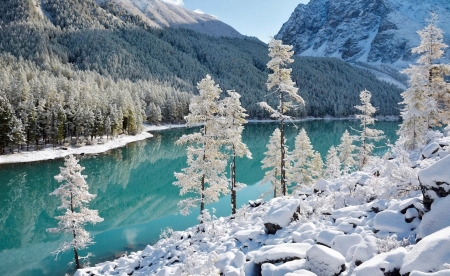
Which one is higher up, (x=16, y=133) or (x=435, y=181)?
(x=435, y=181)

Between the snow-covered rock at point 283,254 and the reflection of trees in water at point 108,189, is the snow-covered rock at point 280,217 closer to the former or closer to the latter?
the snow-covered rock at point 283,254

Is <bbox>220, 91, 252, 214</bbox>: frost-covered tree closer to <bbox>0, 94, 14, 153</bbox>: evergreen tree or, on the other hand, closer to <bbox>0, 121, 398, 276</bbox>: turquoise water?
<bbox>0, 121, 398, 276</bbox>: turquoise water

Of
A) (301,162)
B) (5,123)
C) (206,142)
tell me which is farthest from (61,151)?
(206,142)

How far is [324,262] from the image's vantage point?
17.4 ft

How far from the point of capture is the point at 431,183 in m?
5.84

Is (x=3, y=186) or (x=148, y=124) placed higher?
(x=148, y=124)

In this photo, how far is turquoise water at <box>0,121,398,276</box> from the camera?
2509cm

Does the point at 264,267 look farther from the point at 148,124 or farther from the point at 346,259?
the point at 148,124

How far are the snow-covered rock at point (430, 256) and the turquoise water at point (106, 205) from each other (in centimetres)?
2436

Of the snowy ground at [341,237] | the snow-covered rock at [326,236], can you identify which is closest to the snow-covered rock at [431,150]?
the snowy ground at [341,237]

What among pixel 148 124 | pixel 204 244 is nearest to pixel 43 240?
pixel 204 244

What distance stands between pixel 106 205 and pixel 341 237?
3664cm

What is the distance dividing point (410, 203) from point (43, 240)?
3153cm

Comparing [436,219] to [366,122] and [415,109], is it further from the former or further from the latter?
[366,122]
